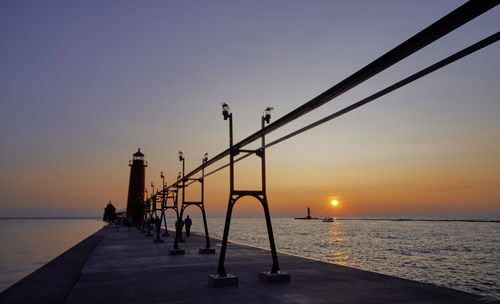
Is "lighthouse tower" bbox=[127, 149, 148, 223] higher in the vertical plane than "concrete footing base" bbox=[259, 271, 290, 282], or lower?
higher

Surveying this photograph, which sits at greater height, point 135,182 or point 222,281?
point 135,182

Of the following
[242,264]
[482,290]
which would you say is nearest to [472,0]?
[242,264]

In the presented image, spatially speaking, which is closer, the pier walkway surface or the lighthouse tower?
the pier walkway surface

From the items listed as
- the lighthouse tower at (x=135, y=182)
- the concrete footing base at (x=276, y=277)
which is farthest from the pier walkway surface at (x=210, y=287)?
the lighthouse tower at (x=135, y=182)

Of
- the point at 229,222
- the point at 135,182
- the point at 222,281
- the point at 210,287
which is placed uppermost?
the point at 135,182

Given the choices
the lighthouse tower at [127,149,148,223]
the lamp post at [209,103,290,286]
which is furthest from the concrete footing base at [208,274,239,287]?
the lighthouse tower at [127,149,148,223]

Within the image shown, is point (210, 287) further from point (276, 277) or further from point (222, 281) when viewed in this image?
point (276, 277)

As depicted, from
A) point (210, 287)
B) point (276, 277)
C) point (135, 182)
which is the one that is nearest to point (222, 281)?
point (210, 287)

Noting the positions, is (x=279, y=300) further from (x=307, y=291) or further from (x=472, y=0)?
(x=472, y=0)

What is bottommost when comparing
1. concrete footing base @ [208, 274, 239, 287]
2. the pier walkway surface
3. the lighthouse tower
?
the pier walkway surface

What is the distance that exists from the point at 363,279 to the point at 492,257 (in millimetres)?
33643

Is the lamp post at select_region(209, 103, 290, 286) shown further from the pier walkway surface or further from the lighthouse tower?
the lighthouse tower

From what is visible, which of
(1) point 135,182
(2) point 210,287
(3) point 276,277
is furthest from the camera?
(1) point 135,182

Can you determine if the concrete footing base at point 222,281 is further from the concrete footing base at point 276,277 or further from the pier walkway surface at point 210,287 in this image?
the concrete footing base at point 276,277
